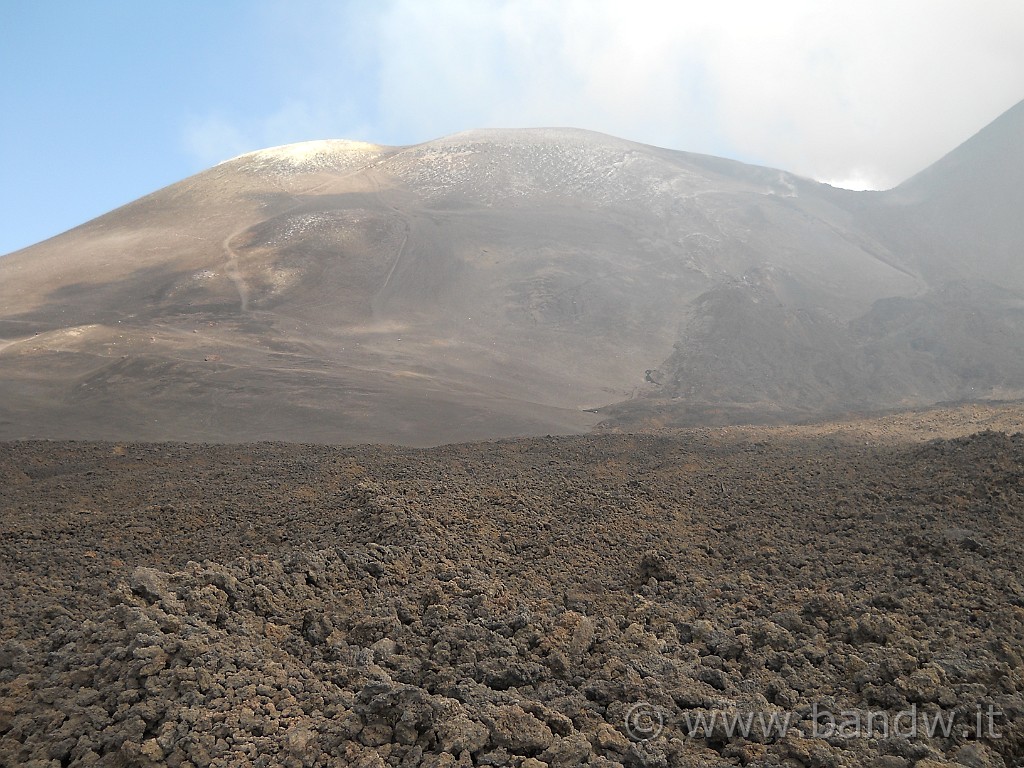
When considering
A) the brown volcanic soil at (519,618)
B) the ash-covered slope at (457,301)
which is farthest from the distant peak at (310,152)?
the brown volcanic soil at (519,618)

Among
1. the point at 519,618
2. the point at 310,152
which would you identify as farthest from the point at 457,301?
the point at 519,618

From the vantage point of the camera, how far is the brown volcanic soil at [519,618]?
4418 mm

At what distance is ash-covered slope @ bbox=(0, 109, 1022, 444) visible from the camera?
80.5 ft

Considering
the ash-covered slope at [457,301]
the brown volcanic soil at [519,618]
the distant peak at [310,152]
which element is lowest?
the brown volcanic soil at [519,618]

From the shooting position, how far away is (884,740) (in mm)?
4348

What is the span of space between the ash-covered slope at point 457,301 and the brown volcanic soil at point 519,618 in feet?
39.8

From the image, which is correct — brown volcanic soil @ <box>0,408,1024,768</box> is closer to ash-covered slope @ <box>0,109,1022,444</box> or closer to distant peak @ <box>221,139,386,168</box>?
ash-covered slope @ <box>0,109,1022,444</box>

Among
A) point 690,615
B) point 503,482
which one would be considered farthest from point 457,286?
point 690,615

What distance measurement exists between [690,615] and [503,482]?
17.7 ft

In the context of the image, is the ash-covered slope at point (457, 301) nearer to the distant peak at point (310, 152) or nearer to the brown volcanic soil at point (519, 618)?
the distant peak at point (310, 152)

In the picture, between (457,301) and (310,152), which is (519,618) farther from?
(310,152)

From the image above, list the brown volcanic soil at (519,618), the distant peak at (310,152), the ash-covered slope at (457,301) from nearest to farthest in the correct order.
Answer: the brown volcanic soil at (519,618), the ash-covered slope at (457,301), the distant peak at (310,152)

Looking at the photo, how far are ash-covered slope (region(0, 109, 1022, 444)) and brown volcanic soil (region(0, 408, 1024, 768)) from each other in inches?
478

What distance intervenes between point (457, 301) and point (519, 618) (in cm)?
3124
